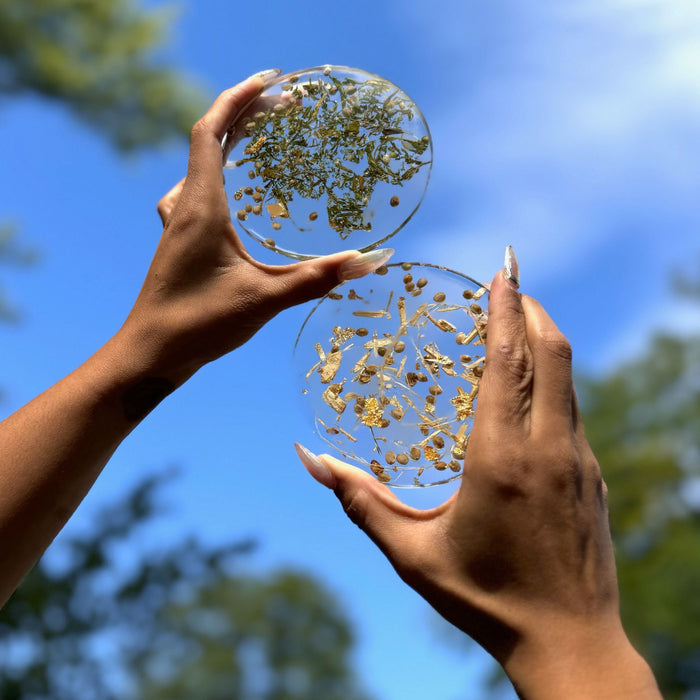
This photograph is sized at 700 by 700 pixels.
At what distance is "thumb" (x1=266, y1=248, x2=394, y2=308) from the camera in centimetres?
152

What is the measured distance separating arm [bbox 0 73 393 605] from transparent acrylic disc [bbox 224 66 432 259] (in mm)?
77

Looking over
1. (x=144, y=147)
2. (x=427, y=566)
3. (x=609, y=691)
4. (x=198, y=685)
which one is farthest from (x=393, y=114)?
(x=198, y=685)

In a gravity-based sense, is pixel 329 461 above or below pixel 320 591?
below

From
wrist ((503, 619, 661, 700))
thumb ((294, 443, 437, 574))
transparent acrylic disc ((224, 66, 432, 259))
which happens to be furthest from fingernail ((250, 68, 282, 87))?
wrist ((503, 619, 661, 700))

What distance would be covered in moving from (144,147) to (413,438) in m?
5.61

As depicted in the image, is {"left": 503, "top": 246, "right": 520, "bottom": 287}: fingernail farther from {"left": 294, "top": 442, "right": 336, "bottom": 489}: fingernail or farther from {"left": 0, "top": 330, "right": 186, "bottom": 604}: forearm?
{"left": 0, "top": 330, "right": 186, "bottom": 604}: forearm

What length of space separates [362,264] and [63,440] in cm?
67

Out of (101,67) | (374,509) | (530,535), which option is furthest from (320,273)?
(101,67)

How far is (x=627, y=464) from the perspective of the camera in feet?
36.5

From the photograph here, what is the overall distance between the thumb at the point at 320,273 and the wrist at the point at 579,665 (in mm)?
761

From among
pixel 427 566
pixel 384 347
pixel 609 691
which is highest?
pixel 384 347

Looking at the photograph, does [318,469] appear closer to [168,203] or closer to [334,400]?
[334,400]

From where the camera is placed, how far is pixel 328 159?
1.60 m

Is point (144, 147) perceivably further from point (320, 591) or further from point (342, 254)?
point (320, 591)
